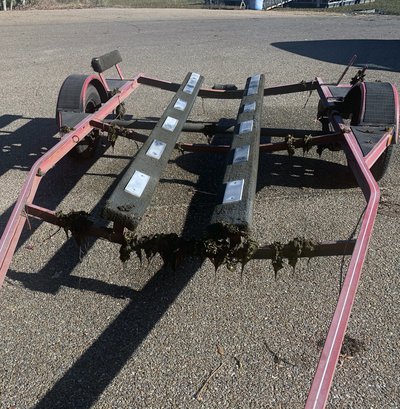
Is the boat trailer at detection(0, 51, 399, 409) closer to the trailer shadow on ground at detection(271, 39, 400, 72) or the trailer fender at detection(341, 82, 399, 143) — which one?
the trailer fender at detection(341, 82, 399, 143)

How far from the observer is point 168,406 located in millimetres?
2111

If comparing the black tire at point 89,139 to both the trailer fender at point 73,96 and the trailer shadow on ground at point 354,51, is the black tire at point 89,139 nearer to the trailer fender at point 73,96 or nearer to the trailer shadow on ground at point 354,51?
the trailer fender at point 73,96

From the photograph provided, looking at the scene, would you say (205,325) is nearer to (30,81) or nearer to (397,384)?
(397,384)

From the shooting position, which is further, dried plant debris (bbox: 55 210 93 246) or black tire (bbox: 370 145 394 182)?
black tire (bbox: 370 145 394 182)

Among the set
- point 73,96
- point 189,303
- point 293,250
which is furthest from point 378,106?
point 73,96

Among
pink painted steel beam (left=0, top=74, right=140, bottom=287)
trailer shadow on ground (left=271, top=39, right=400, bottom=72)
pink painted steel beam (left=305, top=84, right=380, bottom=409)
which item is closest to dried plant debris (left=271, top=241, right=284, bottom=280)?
pink painted steel beam (left=305, top=84, right=380, bottom=409)

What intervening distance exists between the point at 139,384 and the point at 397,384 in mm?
1314

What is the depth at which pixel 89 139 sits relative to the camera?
4262 millimetres

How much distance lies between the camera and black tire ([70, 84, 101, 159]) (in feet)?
13.9

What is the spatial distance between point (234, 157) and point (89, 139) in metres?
2.01

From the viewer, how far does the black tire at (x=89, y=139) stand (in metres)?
4.22

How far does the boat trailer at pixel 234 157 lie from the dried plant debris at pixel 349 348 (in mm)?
627

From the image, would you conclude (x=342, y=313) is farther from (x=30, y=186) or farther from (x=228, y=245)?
(x=30, y=186)

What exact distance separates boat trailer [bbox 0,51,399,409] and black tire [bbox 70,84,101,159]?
0.4 inches
